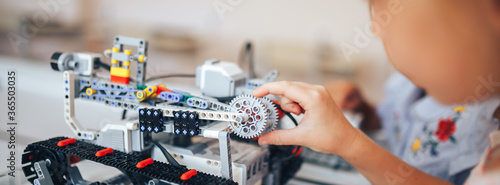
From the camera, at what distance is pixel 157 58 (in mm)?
1437

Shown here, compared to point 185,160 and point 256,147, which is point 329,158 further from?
point 185,160

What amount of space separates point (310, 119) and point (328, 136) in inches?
1.9

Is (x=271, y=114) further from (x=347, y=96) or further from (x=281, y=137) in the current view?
(x=347, y=96)

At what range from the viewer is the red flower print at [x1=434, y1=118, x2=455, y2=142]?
3.06ft

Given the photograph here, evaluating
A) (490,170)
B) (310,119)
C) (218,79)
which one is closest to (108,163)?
(218,79)

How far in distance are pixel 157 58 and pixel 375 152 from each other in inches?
40.5

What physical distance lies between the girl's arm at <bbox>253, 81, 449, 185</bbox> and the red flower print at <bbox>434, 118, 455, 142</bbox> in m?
0.30

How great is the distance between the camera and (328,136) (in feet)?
2.01

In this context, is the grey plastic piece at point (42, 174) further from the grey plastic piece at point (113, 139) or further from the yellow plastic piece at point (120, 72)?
the yellow plastic piece at point (120, 72)

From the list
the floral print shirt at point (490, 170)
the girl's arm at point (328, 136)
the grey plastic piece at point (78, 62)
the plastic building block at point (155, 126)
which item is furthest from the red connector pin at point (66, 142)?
the floral print shirt at point (490, 170)

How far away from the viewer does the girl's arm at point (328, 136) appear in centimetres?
60

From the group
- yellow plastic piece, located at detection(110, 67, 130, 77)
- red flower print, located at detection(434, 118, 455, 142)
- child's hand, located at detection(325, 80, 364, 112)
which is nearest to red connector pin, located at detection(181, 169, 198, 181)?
yellow plastic piece, located at detection(110, 67, 130, 77)

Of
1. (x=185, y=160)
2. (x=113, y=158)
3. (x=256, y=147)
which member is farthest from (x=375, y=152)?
(x=113, y=158)

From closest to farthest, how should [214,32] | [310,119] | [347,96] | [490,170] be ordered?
[490,170]
[310,119]
[347,96]
[214,32]
